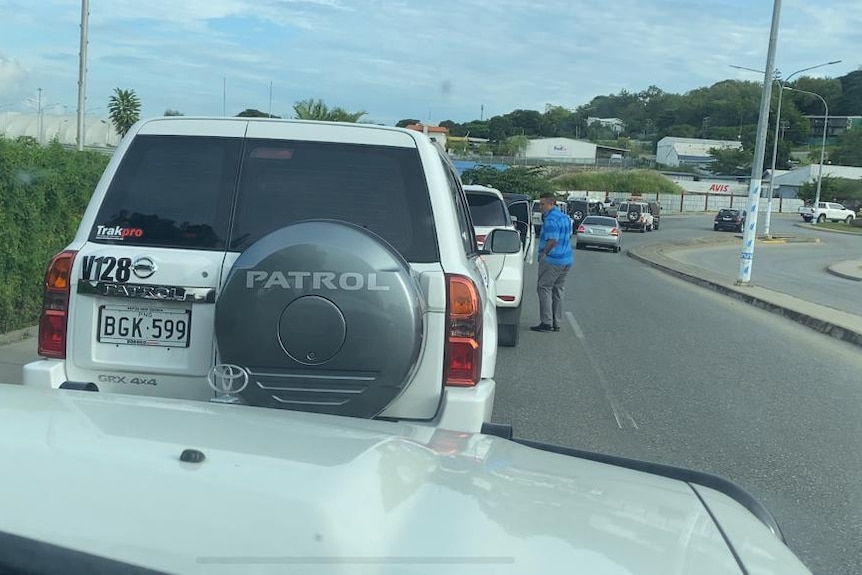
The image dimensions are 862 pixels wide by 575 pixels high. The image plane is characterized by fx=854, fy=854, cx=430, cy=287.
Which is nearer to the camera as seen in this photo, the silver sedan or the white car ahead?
the white car ahead

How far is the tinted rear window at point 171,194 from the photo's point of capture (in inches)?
165

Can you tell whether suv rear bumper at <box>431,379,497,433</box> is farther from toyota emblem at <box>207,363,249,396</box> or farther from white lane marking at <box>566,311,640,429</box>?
white lane marking at <box>566,311,640,429</box>

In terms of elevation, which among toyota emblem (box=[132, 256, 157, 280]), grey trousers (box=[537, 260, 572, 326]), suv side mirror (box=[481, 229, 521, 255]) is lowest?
grey trousers (box=[537, 260, 572, 326])

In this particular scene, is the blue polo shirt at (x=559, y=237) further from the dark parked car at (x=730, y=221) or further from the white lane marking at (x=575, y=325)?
the dark parked car at (x=730, y=221)

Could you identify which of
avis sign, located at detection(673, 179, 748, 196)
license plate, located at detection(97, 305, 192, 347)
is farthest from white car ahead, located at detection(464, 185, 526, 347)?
avis sign, located at detection(673, 179, 748, 196)

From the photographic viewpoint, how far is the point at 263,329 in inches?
144

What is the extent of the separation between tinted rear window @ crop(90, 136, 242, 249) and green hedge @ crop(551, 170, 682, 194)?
8713 centimetres

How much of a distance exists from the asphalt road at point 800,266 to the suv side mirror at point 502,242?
12.9 m

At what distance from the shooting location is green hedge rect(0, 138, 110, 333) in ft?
30.9

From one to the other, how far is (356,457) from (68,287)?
2.55m

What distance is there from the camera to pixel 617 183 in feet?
306

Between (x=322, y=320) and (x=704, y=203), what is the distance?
93.5 meters

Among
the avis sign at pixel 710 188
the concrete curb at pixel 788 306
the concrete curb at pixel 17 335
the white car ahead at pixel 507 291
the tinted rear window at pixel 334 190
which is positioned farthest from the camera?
the avis sign at pixel 710 188

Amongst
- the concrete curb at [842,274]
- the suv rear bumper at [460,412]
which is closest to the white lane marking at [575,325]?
the suv rear bumper at [460,412]
